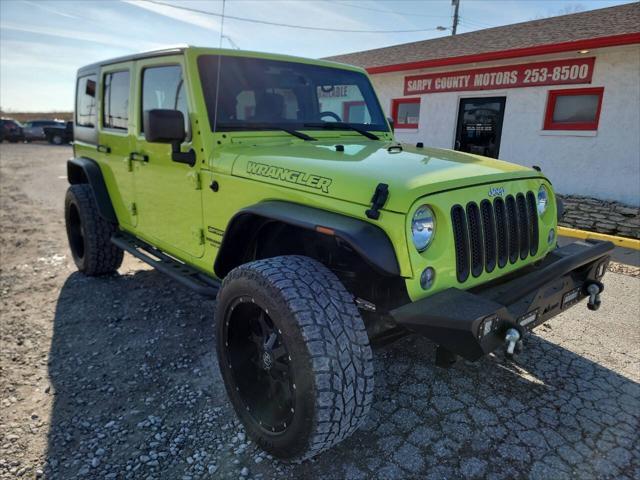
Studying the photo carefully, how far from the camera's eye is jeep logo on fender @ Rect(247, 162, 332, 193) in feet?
7.51

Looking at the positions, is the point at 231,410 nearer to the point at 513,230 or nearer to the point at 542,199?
the point at 513,230

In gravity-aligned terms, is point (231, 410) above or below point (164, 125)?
below

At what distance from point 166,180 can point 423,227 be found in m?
2.09

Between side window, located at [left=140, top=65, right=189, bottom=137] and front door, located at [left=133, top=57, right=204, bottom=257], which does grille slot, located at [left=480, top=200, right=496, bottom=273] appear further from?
side window, located at [left=140, top=65, right=189, bottom=137]

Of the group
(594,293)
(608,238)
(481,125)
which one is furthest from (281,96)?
(481,125)

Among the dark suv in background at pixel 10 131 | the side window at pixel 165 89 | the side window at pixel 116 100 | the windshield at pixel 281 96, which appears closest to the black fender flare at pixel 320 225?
the windshield at pixel 281 96

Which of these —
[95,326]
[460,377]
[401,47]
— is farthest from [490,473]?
[401,47]

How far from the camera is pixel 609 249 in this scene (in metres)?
2.82

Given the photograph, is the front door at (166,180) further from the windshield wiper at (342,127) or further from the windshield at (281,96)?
the windshield wiper at (342,127)

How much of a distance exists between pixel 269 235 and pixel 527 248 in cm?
149

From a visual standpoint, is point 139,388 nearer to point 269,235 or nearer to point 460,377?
point 269,235

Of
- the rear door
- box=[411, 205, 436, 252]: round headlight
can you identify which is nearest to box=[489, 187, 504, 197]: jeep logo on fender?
box=[411, 205, 436, 252]: round headlight

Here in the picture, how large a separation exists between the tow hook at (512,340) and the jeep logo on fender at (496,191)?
2.39 feet

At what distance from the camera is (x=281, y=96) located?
329 cm
